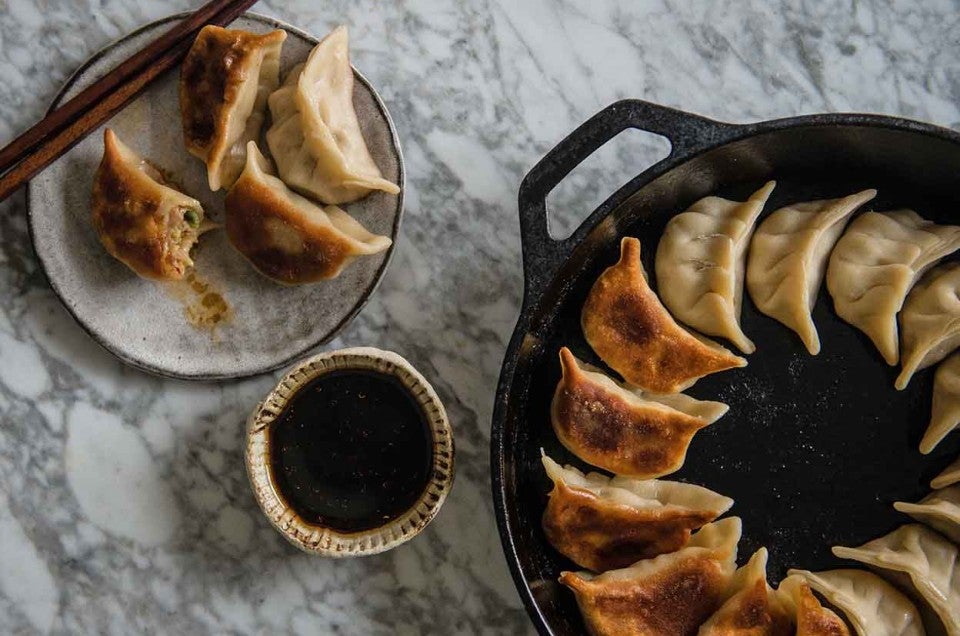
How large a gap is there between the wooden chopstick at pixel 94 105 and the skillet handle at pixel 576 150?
0.79m

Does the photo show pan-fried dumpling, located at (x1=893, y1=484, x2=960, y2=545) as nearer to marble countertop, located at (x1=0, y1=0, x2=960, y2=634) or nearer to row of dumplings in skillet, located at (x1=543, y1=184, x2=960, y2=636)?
row of dumplings in skillet, located at (x1=543, y1=184, x2=960, y2=636)

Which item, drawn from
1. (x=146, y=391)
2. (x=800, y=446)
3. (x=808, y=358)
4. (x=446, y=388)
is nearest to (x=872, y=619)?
(x=800, y=446)

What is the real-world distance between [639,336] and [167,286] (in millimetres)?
1059

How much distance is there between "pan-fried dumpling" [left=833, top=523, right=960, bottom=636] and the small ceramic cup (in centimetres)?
88

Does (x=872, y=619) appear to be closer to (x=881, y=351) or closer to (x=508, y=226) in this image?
(x=881, y=351)

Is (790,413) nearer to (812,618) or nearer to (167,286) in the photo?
(812,618)

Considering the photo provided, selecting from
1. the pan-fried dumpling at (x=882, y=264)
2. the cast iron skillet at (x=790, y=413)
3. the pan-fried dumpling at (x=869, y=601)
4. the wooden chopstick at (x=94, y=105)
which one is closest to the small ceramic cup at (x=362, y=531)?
the cast iron skillet at (x=790, y=413)

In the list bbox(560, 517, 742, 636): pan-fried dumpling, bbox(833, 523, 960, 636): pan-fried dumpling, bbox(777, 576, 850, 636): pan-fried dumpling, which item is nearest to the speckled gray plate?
bbox(560, 517, 742, 636): pan-fried dumpling

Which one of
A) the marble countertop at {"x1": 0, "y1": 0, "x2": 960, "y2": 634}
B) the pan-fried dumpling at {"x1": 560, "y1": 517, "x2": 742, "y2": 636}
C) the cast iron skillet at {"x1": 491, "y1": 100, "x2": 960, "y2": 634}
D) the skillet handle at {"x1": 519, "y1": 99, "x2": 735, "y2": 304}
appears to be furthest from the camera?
the marble countertop at {"x1": 0, "y1": 0, "x2": 960, "y2": 634}

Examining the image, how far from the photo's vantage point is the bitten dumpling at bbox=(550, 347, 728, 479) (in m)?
2.21

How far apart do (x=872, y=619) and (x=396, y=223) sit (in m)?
1.33

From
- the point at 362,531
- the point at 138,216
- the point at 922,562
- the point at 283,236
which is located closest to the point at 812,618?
the point at 922,562

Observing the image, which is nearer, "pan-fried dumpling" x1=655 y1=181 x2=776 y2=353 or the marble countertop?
"pan-fried dumpling" x1=655 y1=181 x2=776 y2=353

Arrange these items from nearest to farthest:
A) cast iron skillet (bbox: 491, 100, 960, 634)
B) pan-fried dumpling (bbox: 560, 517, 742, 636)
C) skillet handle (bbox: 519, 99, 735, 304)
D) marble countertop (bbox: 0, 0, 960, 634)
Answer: skillet handle (bbox: 519, 99, 735, 304) → pan-fried dumpling (bbox: 560, 517, 742, 636) → cast iron skillet (bbox: 491, 100, 960, 634) → marble countertop (bbox: 0, 0, 960, 634)
